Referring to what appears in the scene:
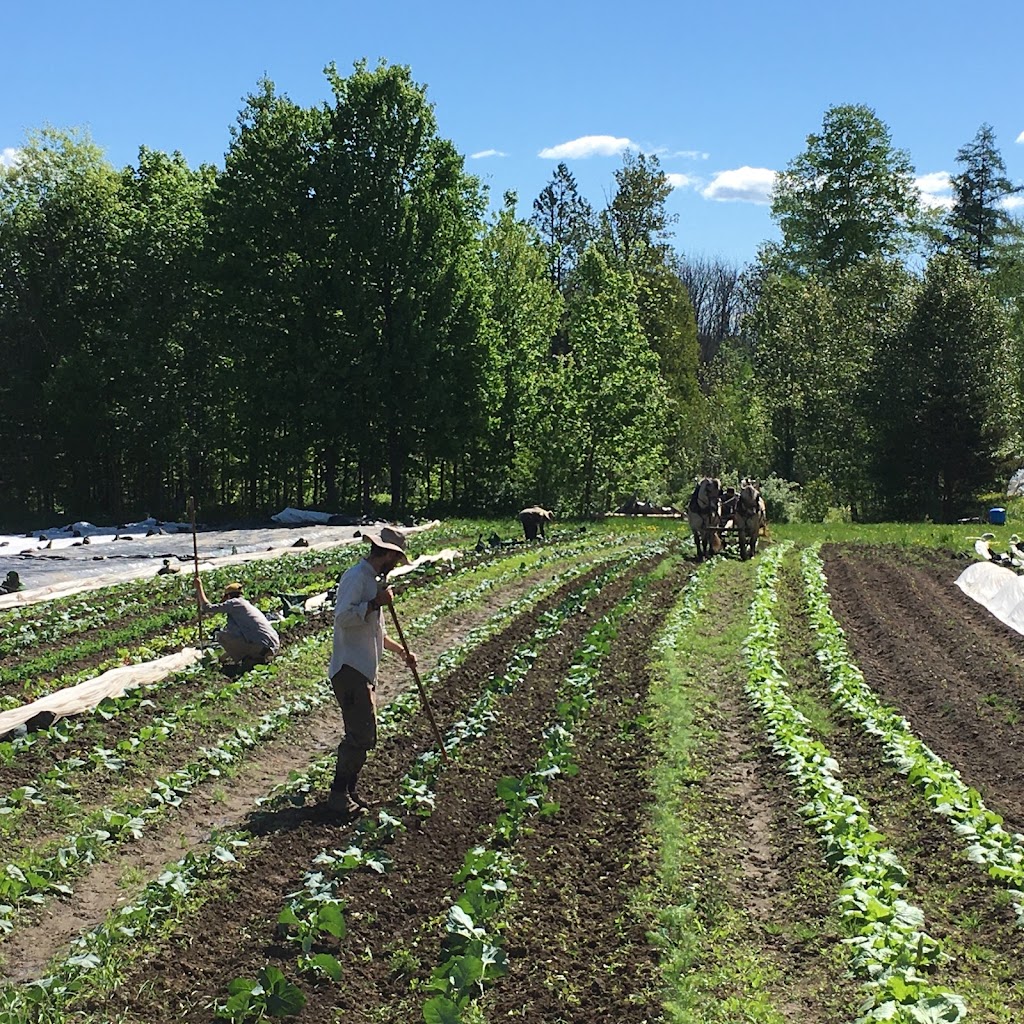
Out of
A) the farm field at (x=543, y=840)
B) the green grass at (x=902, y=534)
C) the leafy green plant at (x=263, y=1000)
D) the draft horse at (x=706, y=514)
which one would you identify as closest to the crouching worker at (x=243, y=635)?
the farm field at (x=543, y=840)

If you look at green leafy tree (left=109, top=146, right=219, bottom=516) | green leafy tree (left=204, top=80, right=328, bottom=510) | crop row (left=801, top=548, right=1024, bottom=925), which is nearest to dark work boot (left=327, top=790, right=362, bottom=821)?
crop row (left=801, top=548, right=1024, bottom=925)

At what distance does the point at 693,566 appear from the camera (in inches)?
855

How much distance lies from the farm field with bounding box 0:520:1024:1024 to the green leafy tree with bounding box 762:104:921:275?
137 ft

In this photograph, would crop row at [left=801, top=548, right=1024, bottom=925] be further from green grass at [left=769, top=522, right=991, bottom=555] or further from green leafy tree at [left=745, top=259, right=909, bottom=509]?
green leafy tree at [left=745, top=259, right=909, bottom=509]

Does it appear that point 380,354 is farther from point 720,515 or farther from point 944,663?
point 944,663

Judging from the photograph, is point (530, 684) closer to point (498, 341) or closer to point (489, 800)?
point (489, 800)

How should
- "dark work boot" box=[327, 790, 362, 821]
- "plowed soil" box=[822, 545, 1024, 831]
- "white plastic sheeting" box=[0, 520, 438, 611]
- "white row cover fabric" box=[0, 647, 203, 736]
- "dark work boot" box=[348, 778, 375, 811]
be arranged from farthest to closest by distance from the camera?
1. "white plastic sheeting" box=[0, 520, 438, 611]
2. "white row cover fabric" box=[0, 647, 203, 736]
3. "plowed soil" box=[822, 545, 1024, 831]
4. "dark work boot" box=[348, 778, 375, 811]
5. "dark work boot" box=[327, 790, 362, 821]

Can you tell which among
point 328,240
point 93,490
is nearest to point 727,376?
point 328,240

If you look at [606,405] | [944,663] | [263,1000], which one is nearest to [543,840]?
[263,1000]

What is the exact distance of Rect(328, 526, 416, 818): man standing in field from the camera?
→ 27.0 ft

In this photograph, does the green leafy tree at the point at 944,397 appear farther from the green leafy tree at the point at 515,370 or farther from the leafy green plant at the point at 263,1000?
the leafy green plant at the point at 263,1000

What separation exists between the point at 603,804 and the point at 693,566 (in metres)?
13.7

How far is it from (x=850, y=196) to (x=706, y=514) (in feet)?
117

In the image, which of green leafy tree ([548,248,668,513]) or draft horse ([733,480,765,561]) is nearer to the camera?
draft horse ([733,480,765,561])
